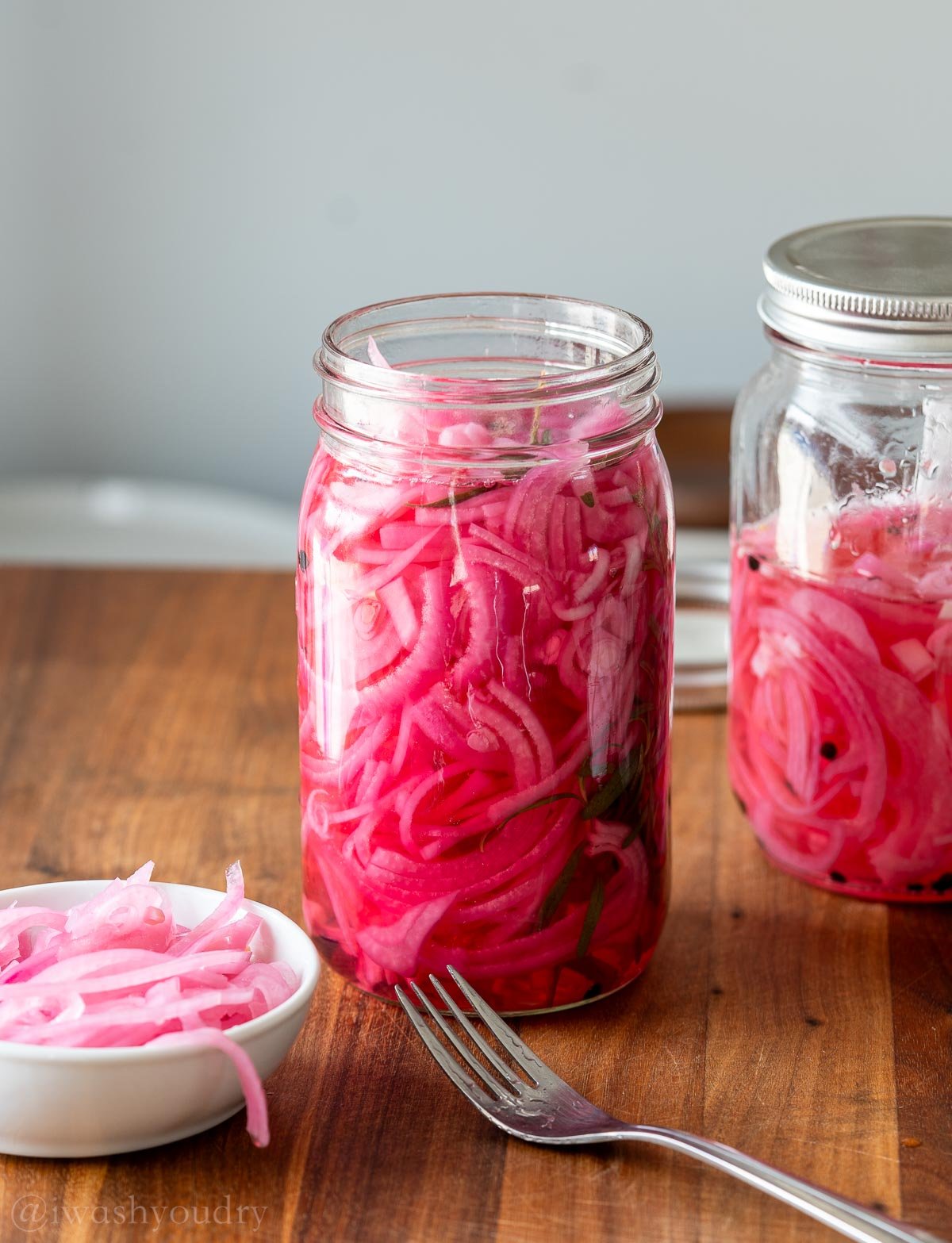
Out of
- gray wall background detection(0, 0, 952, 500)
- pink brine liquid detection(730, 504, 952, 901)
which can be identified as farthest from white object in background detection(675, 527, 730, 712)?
gray wall background detection(0, 0, 952, 500)

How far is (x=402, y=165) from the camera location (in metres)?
2.21

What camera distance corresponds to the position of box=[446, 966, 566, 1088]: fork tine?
2.71ft

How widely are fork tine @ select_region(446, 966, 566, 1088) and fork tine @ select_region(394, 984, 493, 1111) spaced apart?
0.09 feet

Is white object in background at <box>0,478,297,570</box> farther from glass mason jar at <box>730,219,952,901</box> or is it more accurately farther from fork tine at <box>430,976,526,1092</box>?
fork tine at <box>430,976,526,1092</box>

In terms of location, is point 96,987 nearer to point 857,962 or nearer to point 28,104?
point 857,962

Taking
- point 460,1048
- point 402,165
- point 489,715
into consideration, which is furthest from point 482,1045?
point 402,165

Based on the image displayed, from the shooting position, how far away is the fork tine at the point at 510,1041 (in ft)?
2.71

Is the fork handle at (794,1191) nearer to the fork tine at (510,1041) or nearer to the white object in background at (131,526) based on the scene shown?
the fork tine at (510,1041)

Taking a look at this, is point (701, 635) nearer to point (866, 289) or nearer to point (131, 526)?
point (866, 289)

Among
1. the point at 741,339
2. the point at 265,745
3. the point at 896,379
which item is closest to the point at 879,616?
the point at 896,379

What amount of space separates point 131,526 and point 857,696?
133 cm

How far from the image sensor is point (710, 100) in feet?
7.09

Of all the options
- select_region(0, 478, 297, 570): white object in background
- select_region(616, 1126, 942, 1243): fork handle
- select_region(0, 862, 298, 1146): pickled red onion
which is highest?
select_region(0, 862, 298, 1146): pickled red onion

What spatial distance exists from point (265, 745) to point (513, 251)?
3.94 ft
